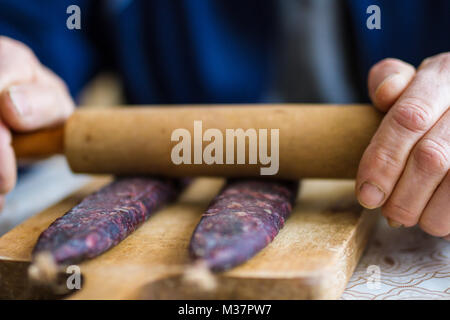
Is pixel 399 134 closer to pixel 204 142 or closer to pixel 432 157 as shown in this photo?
pixel 432 157

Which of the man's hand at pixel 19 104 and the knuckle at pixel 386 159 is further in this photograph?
the man's hand at pixel 19 104

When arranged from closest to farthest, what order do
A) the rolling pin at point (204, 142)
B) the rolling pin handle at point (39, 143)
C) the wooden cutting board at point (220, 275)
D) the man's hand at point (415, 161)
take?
1. the wooden cutting board at point (220, 275)
2. the man's hand at point (415, 161)
3. the rolling pin at point (204, 142)
4. the rolling pin handle at point (39, 143)

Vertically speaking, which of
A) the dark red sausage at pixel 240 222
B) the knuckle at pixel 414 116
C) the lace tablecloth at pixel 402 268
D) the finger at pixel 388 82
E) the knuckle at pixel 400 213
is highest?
the finger at pixel 388 82

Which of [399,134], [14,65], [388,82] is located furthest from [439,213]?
[14,65]

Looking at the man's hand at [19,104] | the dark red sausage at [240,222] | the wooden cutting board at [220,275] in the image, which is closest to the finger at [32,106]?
the man's hand at [19,104]

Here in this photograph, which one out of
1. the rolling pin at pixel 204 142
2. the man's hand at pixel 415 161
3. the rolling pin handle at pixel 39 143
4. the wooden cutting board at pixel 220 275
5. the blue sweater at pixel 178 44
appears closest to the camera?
the wooden cutting board at pixel 220 275

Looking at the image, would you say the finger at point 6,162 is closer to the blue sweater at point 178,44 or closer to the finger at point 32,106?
the finger at point 32,106

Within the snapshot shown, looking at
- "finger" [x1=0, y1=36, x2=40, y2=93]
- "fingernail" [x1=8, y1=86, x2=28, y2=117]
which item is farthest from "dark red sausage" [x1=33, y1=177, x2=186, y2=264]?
"finger" [x1=0, y1=36, x2=40, y2=93]
